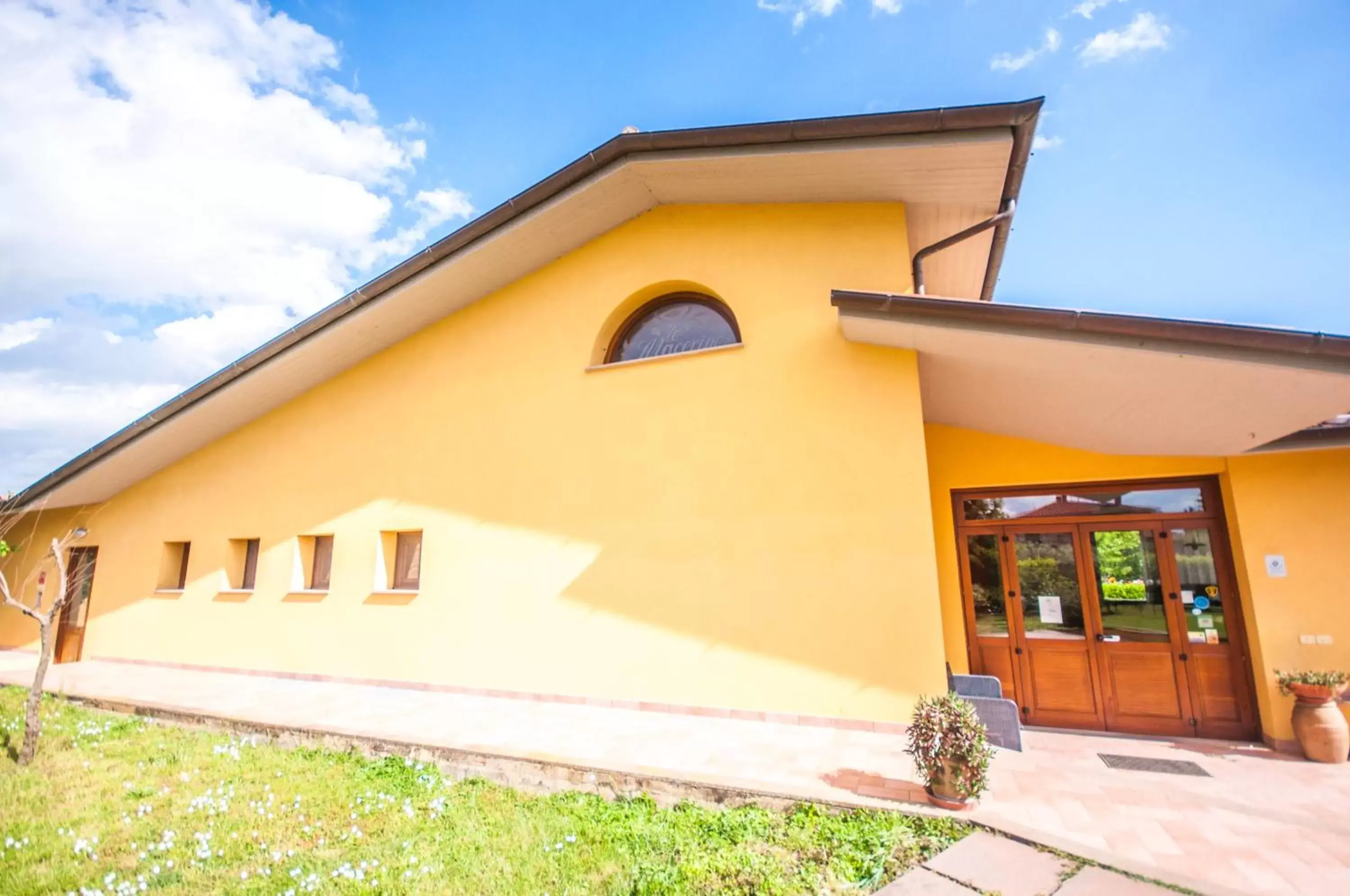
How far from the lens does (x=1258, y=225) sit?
6211 mm

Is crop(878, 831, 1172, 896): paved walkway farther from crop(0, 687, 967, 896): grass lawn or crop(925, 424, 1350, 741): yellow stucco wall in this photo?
crop(925, 424, 1350, 741): yellow stucco wall

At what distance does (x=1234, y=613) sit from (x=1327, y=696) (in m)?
0.99

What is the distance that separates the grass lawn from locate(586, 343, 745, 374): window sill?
446cm

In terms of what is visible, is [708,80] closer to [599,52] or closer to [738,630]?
[599,52]

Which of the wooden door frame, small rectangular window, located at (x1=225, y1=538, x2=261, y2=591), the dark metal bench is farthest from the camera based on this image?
small rectangular window, located at (x1=225, y1=538, x2=261, y2=591)

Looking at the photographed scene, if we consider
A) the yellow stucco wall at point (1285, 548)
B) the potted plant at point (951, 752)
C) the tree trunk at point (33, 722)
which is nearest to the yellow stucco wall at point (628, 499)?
the potted plant at point (951, 752)

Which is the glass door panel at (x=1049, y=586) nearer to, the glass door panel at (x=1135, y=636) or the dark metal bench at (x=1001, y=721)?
the glass door panel at (x=1135, y=636)

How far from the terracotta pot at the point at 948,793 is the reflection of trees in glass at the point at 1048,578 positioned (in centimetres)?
415

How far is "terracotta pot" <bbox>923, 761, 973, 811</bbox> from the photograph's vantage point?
3.60 m

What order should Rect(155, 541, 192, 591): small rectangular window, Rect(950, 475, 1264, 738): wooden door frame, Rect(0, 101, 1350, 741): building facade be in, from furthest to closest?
Rect(155, 541, 192, 591): small rectangular window
Rect(950, 475, 1264, 738): wooden door frame
Rect(0, 101, 1350, 741): building facade

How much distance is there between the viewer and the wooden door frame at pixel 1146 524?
597cm

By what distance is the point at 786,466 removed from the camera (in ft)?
19.7

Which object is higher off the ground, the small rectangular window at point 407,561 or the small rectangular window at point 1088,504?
the small rectangular window at point 1088,504

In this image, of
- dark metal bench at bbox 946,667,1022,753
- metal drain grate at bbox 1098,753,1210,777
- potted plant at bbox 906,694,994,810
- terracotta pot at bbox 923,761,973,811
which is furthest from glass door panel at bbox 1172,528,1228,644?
terracotta pot at bbox 923,761,973,811
